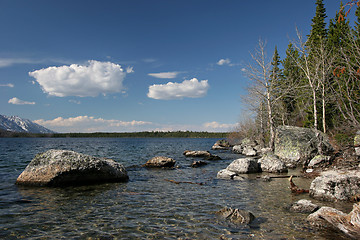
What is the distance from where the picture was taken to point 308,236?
5.37m

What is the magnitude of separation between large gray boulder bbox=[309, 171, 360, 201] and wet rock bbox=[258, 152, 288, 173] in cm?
672

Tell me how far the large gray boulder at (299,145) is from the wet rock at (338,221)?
38.5 feet

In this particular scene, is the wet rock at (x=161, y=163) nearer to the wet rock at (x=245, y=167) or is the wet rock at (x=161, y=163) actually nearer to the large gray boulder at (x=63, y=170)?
the wet rock at (x=245, y=167)

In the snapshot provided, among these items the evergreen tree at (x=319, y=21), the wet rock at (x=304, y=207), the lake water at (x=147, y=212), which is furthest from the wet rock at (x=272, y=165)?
the evergreen tree at (x=319, y=21)

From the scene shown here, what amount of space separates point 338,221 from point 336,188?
3.30 meters

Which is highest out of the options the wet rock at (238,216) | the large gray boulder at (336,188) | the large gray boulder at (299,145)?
the large gray boulder at (299,145)

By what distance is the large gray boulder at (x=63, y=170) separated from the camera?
1116 cm

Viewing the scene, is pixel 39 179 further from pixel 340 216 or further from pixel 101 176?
pixel 340 216

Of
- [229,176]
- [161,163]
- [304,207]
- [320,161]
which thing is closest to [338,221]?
[304,207]

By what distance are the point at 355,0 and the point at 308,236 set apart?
16.9 feet

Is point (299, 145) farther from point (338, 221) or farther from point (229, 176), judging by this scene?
point (338, 221)

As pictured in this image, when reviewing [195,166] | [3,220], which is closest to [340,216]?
[3,220]

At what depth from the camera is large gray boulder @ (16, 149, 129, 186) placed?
1116cm

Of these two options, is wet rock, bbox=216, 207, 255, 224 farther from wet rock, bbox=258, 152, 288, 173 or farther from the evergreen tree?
the evergreen tree
